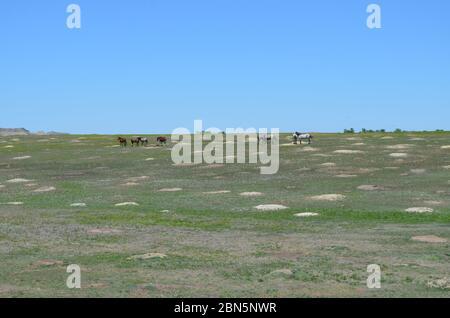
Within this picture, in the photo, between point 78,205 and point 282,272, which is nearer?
point 282,272

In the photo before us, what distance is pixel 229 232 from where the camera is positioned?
3400cm

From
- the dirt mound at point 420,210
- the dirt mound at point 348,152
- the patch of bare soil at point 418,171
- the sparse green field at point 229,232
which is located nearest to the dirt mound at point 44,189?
the sparse green field at point 229,232

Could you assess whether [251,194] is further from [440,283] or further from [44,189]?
[440,283]

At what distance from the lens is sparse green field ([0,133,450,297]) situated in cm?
2181

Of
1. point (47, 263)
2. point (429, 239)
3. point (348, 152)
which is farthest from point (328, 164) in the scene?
point (47, 263)

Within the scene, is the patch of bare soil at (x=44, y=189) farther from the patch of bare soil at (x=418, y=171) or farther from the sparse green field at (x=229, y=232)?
the patch of bare soil at (x=418, y=171)

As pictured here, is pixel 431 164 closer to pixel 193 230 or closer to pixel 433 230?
pixel 433 230

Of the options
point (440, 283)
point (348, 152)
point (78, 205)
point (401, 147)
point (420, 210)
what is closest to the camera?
point (440, 283)

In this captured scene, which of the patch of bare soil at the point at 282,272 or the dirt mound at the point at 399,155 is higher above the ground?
the dirt mound at the point at 399,155

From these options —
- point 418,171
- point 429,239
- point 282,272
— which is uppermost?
point 418,171

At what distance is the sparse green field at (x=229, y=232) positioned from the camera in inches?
859

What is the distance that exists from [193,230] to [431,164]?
44803mm

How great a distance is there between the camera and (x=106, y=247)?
96.3ft

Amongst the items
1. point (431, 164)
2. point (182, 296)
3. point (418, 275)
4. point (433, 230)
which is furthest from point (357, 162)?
point (182, 296)
